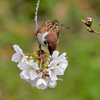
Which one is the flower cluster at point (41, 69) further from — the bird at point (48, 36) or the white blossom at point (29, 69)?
the bird at point (48, 36)

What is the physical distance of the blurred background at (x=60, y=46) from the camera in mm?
3883

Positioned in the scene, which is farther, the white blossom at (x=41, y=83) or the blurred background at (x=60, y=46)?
the blurred background at (x=60, y=46)

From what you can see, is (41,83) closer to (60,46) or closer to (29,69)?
(29,69)

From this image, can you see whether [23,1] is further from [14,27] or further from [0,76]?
[0,76]

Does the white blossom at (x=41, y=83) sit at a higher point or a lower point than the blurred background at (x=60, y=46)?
lower

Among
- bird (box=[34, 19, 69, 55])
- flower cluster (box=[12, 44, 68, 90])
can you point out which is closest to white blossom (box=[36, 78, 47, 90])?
flower cluster (box=[12, 44, 68, 90])

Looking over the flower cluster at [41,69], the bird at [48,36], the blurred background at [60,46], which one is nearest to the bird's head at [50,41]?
the bird at [48,36]

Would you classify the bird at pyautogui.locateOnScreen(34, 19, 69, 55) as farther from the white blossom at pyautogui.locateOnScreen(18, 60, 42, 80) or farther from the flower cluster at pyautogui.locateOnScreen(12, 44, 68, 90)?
the white blossom at pyautogui.locateOnScreen(18, 60, 42, 80)

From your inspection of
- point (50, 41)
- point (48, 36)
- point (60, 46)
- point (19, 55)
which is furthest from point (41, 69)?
point (60, 46)

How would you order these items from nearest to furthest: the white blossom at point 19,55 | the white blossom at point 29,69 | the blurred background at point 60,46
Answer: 1. the white blossom at point 29,69
2. the white blossom at point 19,55
3. the blurred background at point 60,46

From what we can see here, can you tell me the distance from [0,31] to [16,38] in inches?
15.9

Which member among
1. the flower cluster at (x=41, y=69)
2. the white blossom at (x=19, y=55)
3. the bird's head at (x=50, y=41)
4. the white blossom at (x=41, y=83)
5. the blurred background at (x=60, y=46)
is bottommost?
the white blossom at (x=41, y=83)

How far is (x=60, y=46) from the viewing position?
507 centimetres

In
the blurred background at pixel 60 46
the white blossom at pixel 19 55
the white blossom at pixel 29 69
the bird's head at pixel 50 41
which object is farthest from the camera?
the blurred background at pixel 60 46
